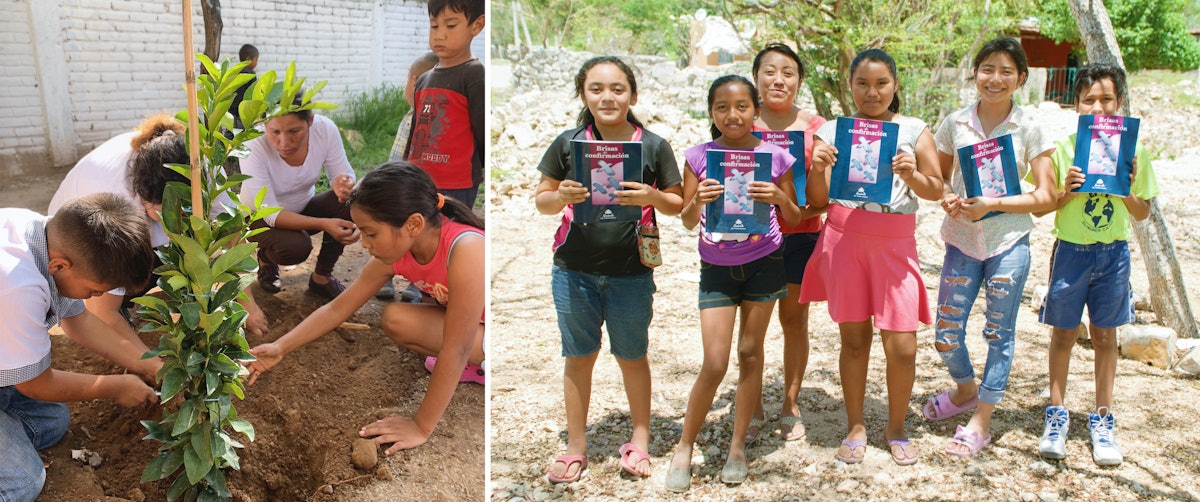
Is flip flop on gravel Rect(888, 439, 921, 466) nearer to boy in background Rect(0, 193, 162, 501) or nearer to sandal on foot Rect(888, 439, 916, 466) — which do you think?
sandal on foot Rect(888, 439, 916, 466)

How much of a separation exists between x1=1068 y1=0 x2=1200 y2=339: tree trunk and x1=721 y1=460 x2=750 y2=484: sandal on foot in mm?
2230

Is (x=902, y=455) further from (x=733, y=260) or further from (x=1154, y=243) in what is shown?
(x=1154, y=243)

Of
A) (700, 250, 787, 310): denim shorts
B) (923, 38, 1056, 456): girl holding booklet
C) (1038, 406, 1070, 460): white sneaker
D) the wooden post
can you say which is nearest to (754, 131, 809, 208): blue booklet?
(700, 250, 787, 310): denim shorts

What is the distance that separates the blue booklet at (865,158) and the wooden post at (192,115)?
1.76 metres

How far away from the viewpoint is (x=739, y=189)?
8.73ft

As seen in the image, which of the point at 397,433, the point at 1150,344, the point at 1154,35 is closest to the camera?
the point at 397,433

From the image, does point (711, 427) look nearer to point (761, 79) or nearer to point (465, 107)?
point (761, 79)

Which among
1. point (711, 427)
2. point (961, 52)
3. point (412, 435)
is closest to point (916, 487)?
point (711, 427)

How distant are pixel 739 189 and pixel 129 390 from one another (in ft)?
6.30

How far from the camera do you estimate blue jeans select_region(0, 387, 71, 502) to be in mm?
2432

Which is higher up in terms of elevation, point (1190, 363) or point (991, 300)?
point (991, 300)

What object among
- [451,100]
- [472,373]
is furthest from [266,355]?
[451,100]

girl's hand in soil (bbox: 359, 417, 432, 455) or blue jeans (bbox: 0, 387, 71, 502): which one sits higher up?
blue jeans (bbox: 0, 387, 71, 502)

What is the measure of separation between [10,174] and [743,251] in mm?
4807
